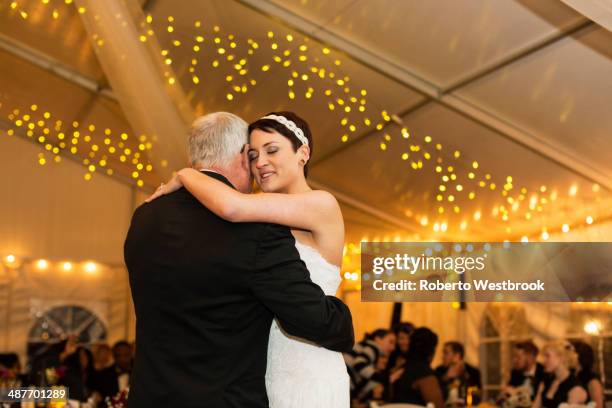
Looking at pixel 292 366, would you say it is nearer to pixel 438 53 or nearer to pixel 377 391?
pixel 438 53

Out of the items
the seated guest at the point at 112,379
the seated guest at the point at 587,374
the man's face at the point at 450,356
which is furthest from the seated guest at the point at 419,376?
the seated guest at the point at 112,379

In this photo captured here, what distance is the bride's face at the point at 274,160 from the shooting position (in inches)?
72.6

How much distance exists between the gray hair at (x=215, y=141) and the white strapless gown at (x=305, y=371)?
31 cm

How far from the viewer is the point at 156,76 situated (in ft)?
11.1

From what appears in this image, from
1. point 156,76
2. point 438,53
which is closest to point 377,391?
point 438,53

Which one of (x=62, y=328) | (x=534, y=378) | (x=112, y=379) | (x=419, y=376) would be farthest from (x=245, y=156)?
(x=62, y=328)

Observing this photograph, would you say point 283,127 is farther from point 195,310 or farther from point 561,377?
point 561,377

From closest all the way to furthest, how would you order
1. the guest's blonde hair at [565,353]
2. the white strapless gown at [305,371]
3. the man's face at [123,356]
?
the white strapless gown at [305,371], the guest's blonde hair at [565,353], the man's face at [123,356]

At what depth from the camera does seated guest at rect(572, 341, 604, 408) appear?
435 cm

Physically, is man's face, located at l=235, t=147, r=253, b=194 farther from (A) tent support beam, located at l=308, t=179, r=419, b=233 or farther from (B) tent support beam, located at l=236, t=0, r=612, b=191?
(A) tent support beam, located at l=308, t=179, r=419, b=233

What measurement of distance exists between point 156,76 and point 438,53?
5.91 ft

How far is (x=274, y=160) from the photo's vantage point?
6.18ft

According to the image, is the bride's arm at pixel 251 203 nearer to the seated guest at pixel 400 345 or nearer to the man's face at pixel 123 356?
the seated guest at pixel 400 345

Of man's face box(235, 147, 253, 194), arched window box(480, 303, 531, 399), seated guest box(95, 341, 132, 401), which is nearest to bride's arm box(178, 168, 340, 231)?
man's face box(235, 147, 253, 194)
